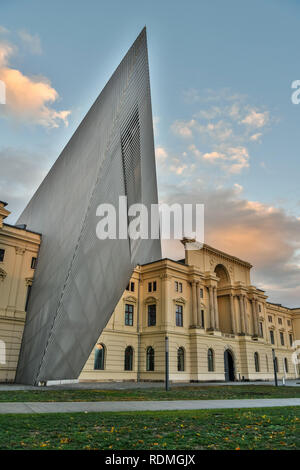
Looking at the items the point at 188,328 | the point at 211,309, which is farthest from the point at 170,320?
the point at 211,309

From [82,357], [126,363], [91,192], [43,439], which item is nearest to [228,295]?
[126,363]

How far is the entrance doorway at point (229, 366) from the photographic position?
4634 cm

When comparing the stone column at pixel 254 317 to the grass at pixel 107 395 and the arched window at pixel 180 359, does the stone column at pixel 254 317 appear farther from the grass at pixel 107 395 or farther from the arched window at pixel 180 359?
the grass at pixel 107 395

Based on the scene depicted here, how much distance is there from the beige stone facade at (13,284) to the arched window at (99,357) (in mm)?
10168

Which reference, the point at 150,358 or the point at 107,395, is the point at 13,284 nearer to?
the point at 107,395

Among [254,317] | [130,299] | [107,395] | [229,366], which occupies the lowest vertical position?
[107,395]

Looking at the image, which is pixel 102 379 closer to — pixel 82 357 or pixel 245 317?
pixel 82 357

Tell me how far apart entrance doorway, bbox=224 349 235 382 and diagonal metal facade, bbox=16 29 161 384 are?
1286 inches

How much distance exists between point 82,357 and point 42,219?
43.5ft

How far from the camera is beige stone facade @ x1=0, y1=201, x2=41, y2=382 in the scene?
87.8ft

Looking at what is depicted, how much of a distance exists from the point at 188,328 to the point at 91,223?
102 ft

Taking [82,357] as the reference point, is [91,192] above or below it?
above

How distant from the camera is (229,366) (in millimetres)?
47688
